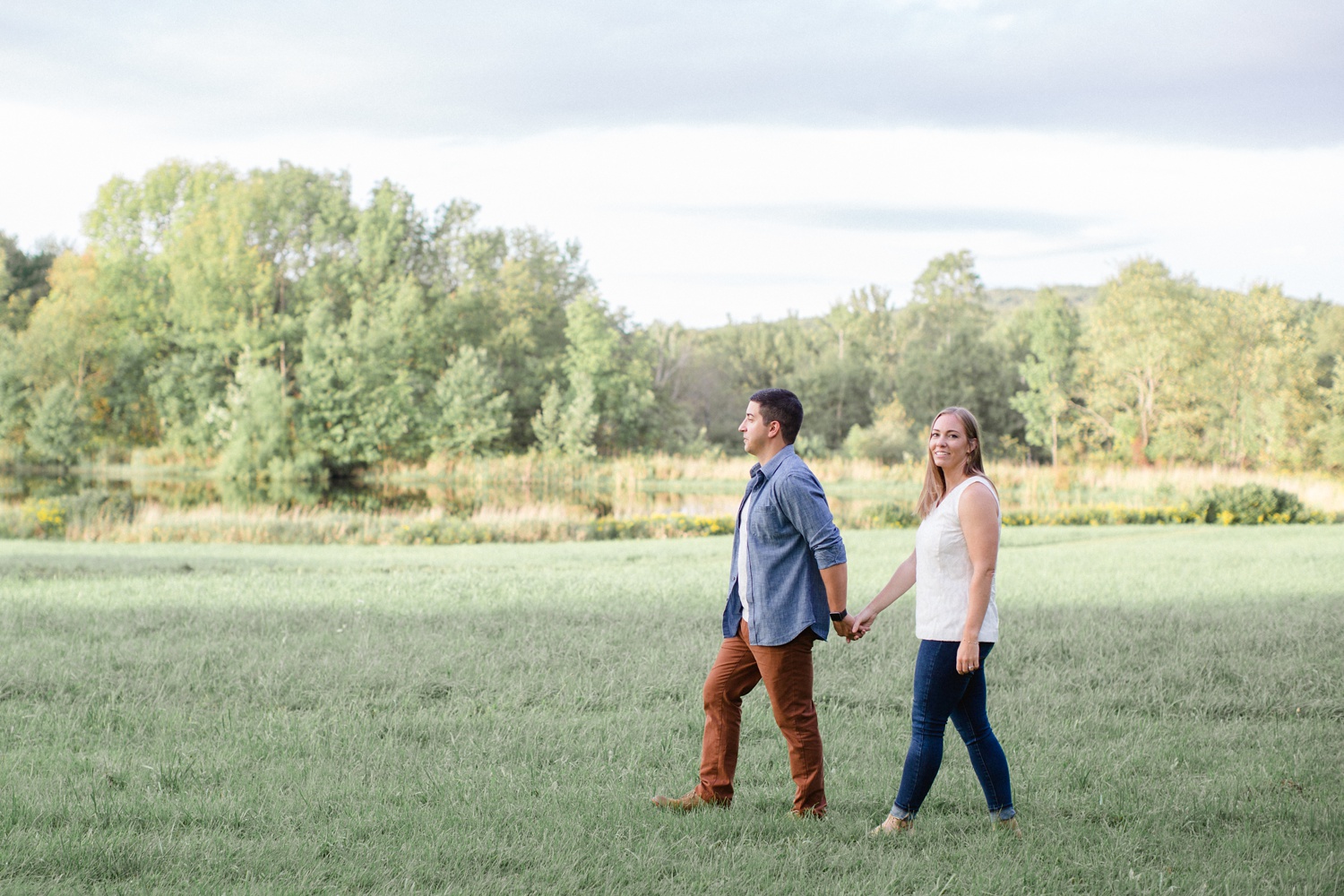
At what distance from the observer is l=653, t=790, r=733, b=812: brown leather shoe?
14.4ft

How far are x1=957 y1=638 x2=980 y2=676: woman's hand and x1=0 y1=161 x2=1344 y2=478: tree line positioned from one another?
133ft

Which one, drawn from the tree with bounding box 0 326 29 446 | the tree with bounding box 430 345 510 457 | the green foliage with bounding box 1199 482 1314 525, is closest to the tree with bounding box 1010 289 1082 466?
the tree with bounding box 430 345 510 457

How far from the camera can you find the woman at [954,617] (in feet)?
12.9

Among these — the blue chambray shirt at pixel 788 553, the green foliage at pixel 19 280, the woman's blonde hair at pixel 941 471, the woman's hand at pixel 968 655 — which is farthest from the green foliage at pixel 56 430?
the woman's hand at pixel 968 655

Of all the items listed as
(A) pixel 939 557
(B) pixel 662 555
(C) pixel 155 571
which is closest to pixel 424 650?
(A) pixel 939 557

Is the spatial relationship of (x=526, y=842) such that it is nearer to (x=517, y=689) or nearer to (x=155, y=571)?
(x=517, y=689)

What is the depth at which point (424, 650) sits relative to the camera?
295 inches

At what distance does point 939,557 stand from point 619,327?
5369 centimetres

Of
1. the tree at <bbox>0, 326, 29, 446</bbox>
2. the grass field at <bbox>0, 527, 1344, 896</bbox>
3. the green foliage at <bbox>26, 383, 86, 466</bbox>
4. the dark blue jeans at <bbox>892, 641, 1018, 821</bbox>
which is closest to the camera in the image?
the grass field at <bbox>0, 527, 1344, 896</bbox>

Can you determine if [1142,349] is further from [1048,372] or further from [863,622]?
[863,622]

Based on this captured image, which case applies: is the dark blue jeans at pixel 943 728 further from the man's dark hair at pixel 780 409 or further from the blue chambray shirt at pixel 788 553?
the man's dark hair at pixel 780 409

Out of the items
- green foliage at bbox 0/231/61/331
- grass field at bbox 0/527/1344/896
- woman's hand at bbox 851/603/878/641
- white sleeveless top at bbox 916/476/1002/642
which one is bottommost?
grass field at bbox 0/527/1344/896

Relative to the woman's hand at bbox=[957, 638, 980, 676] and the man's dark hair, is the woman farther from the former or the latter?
the man's dark hair

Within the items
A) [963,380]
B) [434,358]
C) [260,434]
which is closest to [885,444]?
[963,380]
